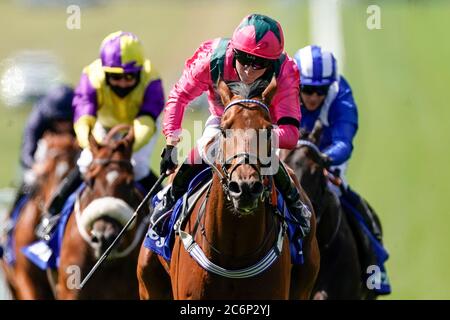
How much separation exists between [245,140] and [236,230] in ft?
2.31

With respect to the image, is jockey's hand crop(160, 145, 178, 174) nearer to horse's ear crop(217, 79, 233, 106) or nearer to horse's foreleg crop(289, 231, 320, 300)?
horse's ear crop(217, 79, 233, 106)

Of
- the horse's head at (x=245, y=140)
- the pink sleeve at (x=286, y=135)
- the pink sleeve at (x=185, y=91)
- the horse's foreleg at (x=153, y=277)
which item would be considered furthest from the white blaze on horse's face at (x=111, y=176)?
the horse's head at (x=245, y=140)

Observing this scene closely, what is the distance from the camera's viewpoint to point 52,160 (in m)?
12.2

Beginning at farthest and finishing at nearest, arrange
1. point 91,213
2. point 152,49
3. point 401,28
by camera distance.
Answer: point 152,49, point 401,28, point 91,213

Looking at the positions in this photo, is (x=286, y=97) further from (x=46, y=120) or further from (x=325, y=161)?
(x=46, y=120)

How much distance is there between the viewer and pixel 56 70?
31188mm

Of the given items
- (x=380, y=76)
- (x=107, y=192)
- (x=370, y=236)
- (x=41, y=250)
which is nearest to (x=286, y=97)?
(x=107, y=192)

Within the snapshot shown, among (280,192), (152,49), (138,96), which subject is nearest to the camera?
(280,192)

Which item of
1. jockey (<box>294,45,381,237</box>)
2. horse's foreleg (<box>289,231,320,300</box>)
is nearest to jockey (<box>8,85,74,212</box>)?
jockey (<box>294,45,381,237</box>)

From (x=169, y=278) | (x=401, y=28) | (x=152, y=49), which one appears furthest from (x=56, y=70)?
(x=169, y=278)

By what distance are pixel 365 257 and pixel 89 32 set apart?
91.4 feet

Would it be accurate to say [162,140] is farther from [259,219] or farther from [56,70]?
[259,219]

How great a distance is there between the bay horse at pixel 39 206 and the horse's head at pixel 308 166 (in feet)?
9.05

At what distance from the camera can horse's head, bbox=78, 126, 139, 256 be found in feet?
31.3
